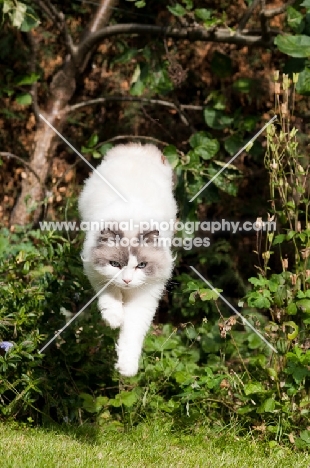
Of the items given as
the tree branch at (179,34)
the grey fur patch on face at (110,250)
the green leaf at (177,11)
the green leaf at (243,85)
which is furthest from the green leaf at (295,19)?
the grey fur patch on face at (110,250)

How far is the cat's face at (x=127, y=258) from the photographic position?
3.50 meters

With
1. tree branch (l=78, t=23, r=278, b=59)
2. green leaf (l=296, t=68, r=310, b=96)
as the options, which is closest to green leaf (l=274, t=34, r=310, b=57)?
green leaf (l=296, t=68, r=310, b=96)

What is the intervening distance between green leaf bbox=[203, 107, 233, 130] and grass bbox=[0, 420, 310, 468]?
2.36 metres

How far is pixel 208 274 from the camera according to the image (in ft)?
20.7

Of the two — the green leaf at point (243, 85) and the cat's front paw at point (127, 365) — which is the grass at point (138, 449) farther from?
the green leaf at point (243, 85)

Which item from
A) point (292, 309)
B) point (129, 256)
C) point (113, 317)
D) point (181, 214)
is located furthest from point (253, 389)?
point (181, 214)

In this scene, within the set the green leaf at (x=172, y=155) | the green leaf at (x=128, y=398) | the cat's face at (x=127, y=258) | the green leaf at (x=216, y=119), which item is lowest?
the green leaf at (x=128, y=398)

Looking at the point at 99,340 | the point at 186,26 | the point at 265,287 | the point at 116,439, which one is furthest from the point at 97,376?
the point at 186,26

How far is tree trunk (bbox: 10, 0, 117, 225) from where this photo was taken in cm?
586

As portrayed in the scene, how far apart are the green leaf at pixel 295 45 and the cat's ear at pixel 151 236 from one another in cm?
144

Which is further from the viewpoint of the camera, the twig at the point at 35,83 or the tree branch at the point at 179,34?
the twig at the point at 35,83

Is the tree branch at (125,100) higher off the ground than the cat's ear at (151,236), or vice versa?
the tree branch at (125,100)

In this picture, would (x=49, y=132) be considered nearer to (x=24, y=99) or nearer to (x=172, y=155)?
(x=24, y=99)

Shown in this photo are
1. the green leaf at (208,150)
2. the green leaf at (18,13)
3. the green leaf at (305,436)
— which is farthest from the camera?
the green leaf at (208,150)
